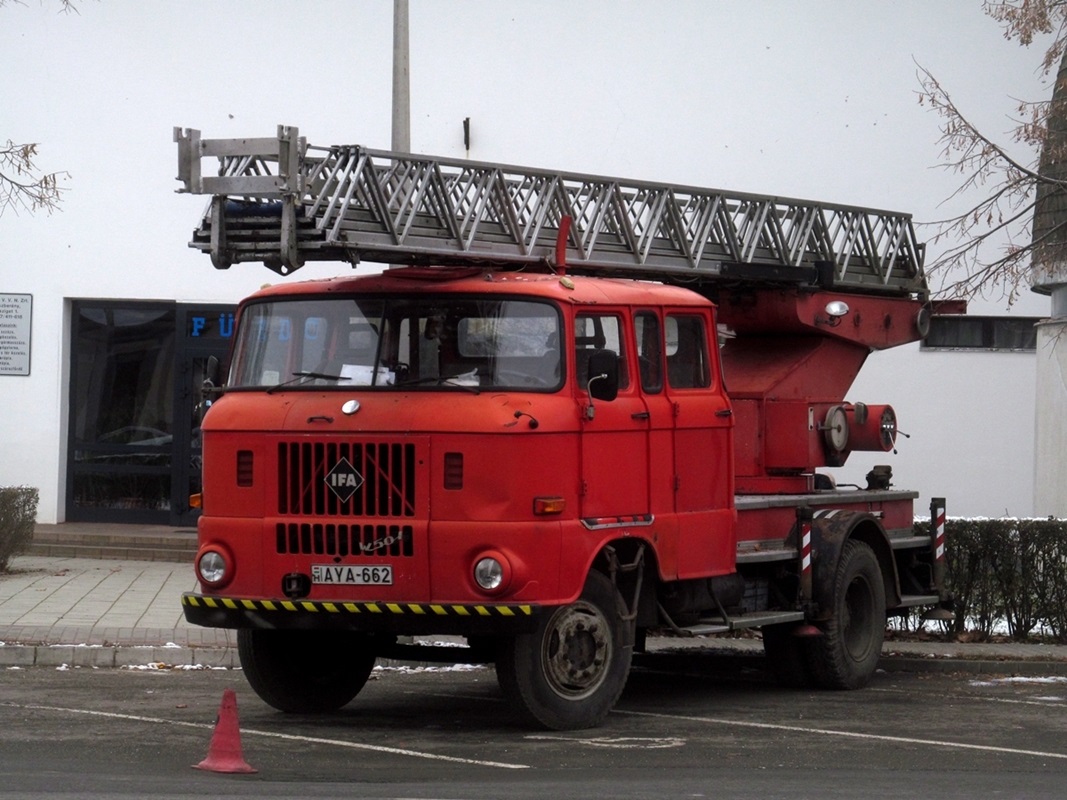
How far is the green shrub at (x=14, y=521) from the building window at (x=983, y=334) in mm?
10562

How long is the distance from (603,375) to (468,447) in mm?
946

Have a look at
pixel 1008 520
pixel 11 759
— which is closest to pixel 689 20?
pixel 1008 520

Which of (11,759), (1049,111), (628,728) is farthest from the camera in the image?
(1049,111)

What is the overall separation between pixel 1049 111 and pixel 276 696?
9.12m

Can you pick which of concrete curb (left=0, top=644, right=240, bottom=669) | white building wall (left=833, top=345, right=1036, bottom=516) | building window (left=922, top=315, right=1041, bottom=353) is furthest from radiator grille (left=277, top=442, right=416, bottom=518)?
building window (left=922, top=315, right=1041, bottom=353)

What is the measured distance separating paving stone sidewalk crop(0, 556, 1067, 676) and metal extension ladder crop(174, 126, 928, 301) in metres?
3.02

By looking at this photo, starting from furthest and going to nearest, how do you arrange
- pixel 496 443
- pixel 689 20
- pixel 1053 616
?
pixel 689 20 < pixel 1053 616 < pixel 496 443

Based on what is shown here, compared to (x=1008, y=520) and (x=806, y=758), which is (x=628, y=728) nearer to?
(x=806, y=758)

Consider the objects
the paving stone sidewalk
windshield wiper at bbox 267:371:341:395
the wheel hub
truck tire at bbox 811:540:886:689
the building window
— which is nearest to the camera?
the wheel hub

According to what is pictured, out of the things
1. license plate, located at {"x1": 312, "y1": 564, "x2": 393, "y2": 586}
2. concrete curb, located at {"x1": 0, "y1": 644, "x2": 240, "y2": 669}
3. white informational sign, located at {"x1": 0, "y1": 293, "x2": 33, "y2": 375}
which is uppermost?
white informational sign, located at {"x1": 0, "y1": 293, "x2": 33, "y2": 375}

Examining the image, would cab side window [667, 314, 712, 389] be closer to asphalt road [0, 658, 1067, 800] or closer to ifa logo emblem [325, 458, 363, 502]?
asphalt road [0, 658, 1067, 800]

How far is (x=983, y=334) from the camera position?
21.7 metres

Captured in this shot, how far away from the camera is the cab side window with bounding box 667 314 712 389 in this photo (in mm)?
11188

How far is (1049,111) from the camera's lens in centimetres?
1592
